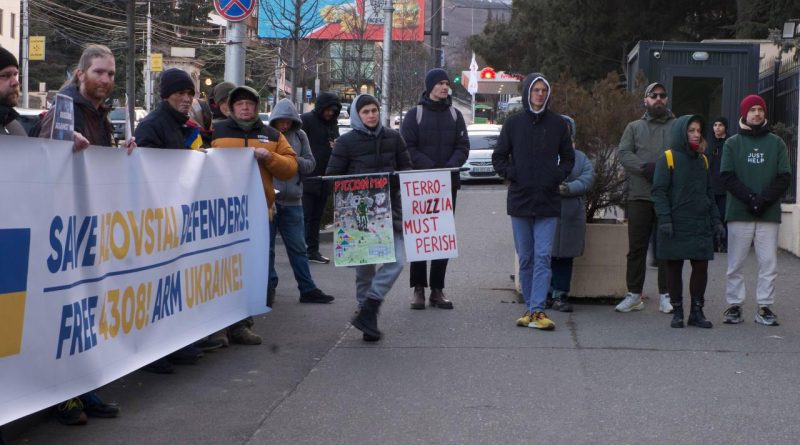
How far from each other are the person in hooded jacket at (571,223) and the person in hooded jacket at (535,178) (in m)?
0.54

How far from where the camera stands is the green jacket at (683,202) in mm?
9273

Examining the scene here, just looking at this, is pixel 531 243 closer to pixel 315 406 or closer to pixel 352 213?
pixel 352 213

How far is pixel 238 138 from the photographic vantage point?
9.01m

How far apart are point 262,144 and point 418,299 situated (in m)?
2.19

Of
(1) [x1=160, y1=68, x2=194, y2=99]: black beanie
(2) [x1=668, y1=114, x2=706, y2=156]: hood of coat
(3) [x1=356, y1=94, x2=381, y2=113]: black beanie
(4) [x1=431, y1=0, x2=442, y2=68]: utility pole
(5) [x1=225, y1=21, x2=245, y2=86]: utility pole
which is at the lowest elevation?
(2) [x1=668, y1=114, x2=706, y2=156]: hood of coat

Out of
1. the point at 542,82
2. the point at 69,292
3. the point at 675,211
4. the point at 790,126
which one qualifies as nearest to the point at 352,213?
the point at 542,82

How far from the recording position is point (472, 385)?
23.7 ft

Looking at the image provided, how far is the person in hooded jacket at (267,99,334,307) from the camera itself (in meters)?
10.1

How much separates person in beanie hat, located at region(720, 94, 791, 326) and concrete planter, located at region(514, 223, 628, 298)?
3.89 ft

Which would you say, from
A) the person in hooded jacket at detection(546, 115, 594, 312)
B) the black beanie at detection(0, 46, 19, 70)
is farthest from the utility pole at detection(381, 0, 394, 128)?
the black beanie at detection(0, 46, 19, 70)

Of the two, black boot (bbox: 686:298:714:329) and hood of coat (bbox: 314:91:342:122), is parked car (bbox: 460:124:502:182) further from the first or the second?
black boot (bbox: 686:298:714:329)

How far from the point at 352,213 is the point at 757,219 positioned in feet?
10.9

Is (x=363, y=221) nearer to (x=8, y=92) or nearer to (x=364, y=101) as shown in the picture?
(x=364, y=101)

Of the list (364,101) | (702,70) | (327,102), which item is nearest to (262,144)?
(364,101)
